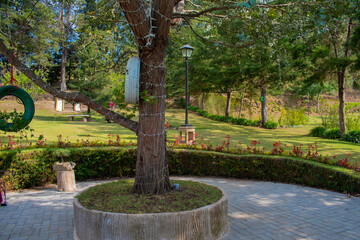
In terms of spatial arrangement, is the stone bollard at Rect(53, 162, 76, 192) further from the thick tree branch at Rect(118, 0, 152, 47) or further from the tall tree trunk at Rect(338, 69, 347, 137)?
the tall tree trunk at Rect(338, 69, 347, 137)

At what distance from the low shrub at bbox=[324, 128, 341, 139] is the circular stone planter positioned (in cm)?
1184

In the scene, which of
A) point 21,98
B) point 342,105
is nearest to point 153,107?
point 21,98

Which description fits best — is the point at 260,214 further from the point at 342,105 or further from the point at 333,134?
the point at 333,134

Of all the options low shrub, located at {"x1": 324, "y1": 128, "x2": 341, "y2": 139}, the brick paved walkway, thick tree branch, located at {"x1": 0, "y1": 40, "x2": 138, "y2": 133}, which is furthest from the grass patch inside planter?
low shrub, located at {"x1": 324, "y1": 128, "x2": 341, "y2": 139}

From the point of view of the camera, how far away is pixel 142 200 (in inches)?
144

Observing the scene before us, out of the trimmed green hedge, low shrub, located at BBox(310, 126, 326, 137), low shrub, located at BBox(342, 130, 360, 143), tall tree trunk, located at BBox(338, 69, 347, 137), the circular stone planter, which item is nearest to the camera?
the circular stone planter

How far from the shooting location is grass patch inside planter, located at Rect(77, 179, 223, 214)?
338cm

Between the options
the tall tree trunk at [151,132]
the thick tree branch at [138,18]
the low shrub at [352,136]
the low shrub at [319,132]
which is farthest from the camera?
the low shrub at [319,132]

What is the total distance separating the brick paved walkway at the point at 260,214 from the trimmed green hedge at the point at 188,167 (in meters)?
0.34

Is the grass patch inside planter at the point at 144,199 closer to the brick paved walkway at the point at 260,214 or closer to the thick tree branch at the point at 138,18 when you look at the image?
the brick paved walkway at the point at 260,214

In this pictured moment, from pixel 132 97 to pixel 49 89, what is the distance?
1.29 metres

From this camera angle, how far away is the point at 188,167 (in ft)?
24.9

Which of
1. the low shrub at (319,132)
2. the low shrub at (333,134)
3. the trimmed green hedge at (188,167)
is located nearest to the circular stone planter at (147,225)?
the trimmed green hedge at (188,167)

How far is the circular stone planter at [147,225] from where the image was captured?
3.05 meters
